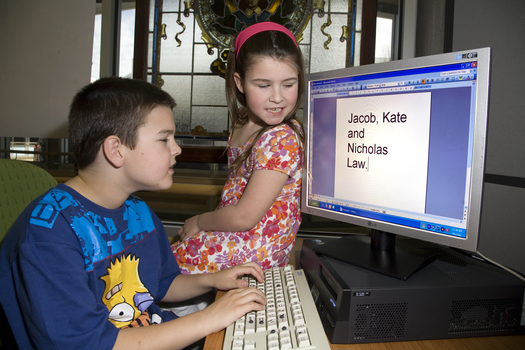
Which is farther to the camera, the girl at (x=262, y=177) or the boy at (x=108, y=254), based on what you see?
the girl at (x=262, y=177)

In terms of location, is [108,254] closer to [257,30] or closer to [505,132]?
[257,30]

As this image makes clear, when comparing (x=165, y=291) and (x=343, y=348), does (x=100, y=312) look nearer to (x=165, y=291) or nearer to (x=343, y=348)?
(x=165, y=291)

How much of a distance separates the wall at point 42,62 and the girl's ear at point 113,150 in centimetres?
156

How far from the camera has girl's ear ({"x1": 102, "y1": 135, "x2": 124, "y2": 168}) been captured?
703mm

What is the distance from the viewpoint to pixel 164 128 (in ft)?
2.45

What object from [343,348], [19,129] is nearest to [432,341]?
[343,348]

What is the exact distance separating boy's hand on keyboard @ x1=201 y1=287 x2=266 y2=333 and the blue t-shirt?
169 mm

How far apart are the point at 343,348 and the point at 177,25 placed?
187cm

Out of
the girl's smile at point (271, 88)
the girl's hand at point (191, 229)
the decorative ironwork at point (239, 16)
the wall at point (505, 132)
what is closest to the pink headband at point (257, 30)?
the girl's smile at point (271, 88)

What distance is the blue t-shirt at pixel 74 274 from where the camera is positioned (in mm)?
552

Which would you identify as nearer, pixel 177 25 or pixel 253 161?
pixel 253 161

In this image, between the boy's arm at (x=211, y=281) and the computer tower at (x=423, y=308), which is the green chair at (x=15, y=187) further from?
the computer tower at (x=423, y=308)

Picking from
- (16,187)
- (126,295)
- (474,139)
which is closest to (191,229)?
(126,295)

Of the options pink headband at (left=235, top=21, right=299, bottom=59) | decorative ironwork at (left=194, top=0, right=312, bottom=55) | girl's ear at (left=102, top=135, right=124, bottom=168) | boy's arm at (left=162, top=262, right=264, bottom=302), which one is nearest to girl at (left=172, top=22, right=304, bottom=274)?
pink headband at (left=235, top=21, right=299, bottom=59)
